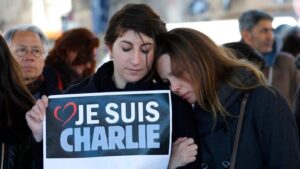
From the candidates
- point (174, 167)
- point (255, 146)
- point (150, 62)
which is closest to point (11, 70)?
point (150, 62)

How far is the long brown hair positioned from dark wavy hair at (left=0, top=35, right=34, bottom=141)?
2.40 ft

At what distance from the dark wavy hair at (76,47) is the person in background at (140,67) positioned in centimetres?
324

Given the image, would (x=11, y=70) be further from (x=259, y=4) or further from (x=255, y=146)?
(x=259, y=4)

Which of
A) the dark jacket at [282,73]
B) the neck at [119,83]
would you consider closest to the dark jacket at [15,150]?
the neck at [119,83]

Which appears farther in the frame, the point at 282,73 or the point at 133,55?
the point at 282,73

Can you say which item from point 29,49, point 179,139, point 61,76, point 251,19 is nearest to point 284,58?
point 251,19

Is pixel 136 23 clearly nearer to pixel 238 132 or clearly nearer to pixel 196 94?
pixel 196 94

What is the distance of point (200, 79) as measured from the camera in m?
3.04

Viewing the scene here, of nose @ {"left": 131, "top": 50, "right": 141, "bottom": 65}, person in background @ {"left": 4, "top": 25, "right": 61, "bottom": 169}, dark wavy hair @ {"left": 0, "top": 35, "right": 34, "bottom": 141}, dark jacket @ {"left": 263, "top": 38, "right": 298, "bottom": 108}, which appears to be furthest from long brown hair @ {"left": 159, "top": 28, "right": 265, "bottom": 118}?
dark jacket @ {"left": 263, "top": 38, "right": 298, "bottom": 108}

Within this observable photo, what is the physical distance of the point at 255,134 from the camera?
10.1 feet

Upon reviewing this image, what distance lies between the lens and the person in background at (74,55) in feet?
20.5

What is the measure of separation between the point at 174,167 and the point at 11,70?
92cm

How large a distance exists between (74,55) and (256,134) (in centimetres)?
356

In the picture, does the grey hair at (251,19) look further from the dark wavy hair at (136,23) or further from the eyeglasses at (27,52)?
the dark wavy hair at (136,23)
